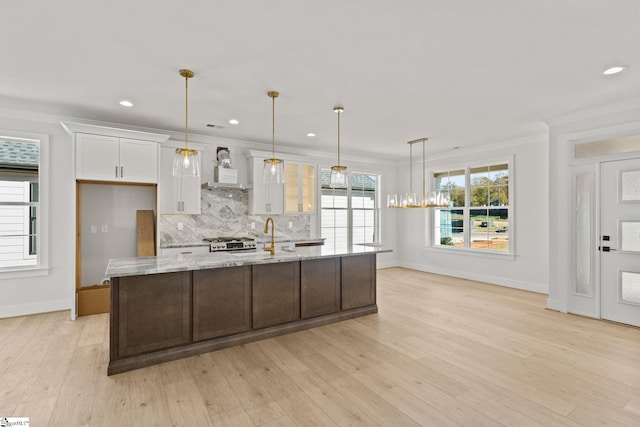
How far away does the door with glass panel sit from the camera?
391 centimetres

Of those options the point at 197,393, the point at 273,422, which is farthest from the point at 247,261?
the point at 273,422

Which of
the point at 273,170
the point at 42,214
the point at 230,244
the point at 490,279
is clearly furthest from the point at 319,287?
the point at 490,279

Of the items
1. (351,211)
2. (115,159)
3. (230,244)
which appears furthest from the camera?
(351,211)

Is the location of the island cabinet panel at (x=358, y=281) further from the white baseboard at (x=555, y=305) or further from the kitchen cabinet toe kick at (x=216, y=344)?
the white baseboard at (x=555, y=305)

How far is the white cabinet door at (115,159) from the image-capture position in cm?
429

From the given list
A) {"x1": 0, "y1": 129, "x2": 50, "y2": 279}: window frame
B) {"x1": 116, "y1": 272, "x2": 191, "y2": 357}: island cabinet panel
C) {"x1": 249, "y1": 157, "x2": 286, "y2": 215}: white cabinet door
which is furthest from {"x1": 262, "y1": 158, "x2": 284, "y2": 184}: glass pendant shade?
{"x1": 0, "y1": 129, "x2": 50, "y2": 279}: window frame

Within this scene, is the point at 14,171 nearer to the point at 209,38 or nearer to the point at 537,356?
the point at 209,38

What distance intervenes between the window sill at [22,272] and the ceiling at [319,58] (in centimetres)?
209

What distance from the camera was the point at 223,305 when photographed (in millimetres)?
3273

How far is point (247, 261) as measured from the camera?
3203 mm

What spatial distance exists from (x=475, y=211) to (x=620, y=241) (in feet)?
8.87

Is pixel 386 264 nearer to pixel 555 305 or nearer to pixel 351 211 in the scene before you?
pixel 351 211

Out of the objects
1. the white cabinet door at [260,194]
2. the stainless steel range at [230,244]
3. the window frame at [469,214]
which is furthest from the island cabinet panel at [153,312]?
the window frame at [469,214]

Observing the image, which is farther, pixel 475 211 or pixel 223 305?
pixel 475 211
